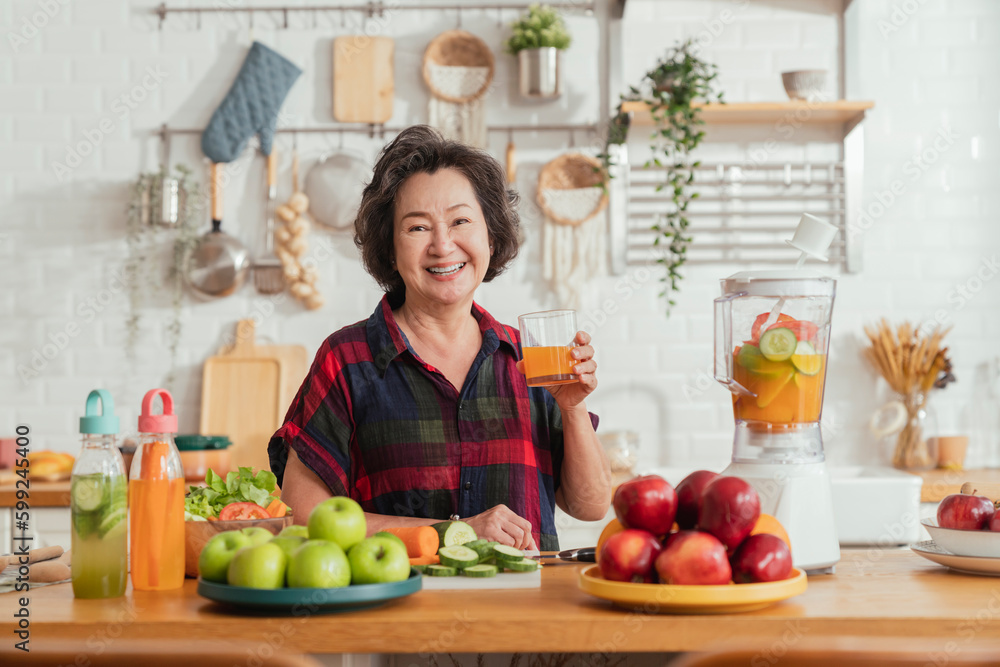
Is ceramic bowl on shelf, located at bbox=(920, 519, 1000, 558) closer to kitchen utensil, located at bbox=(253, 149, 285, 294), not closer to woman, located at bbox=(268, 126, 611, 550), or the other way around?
woman, located at bbox=(268, 126, 611, 550)

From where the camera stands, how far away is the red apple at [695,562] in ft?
3.40

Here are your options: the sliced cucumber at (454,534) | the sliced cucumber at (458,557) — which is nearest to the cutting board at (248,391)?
the sliced cucumber at (454,534)

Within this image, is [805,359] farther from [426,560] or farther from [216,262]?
[216,262]

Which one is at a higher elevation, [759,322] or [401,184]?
[401,184]

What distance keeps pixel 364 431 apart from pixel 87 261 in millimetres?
2295

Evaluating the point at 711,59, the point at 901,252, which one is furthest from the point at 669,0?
the point at 901,252

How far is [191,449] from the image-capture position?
305 cm

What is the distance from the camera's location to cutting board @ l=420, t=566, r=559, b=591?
1.22 metres

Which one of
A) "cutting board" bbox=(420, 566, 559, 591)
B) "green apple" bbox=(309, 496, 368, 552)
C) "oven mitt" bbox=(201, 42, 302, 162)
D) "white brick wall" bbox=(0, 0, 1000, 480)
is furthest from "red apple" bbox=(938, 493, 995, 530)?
"oven mitt" bbox=(201, 42, 302, 162)

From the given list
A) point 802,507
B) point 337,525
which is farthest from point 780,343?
point 337,525

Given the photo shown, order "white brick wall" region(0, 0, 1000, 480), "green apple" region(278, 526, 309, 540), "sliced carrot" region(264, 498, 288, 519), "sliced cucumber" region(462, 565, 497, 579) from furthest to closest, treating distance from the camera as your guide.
Result: "white brick wall" region(0, 0, 1000, 480)
"sliced carrot" region(264, 498, 288, 519)
"sliced cucumber" region(462, 565, 497, 579)
"green apple" region(278, 526, 309, 540)

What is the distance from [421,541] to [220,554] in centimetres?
38

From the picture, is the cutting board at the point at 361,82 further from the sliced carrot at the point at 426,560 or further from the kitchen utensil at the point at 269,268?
the sliced carrot at the point at 426,560

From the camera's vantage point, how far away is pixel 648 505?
1088 mm
